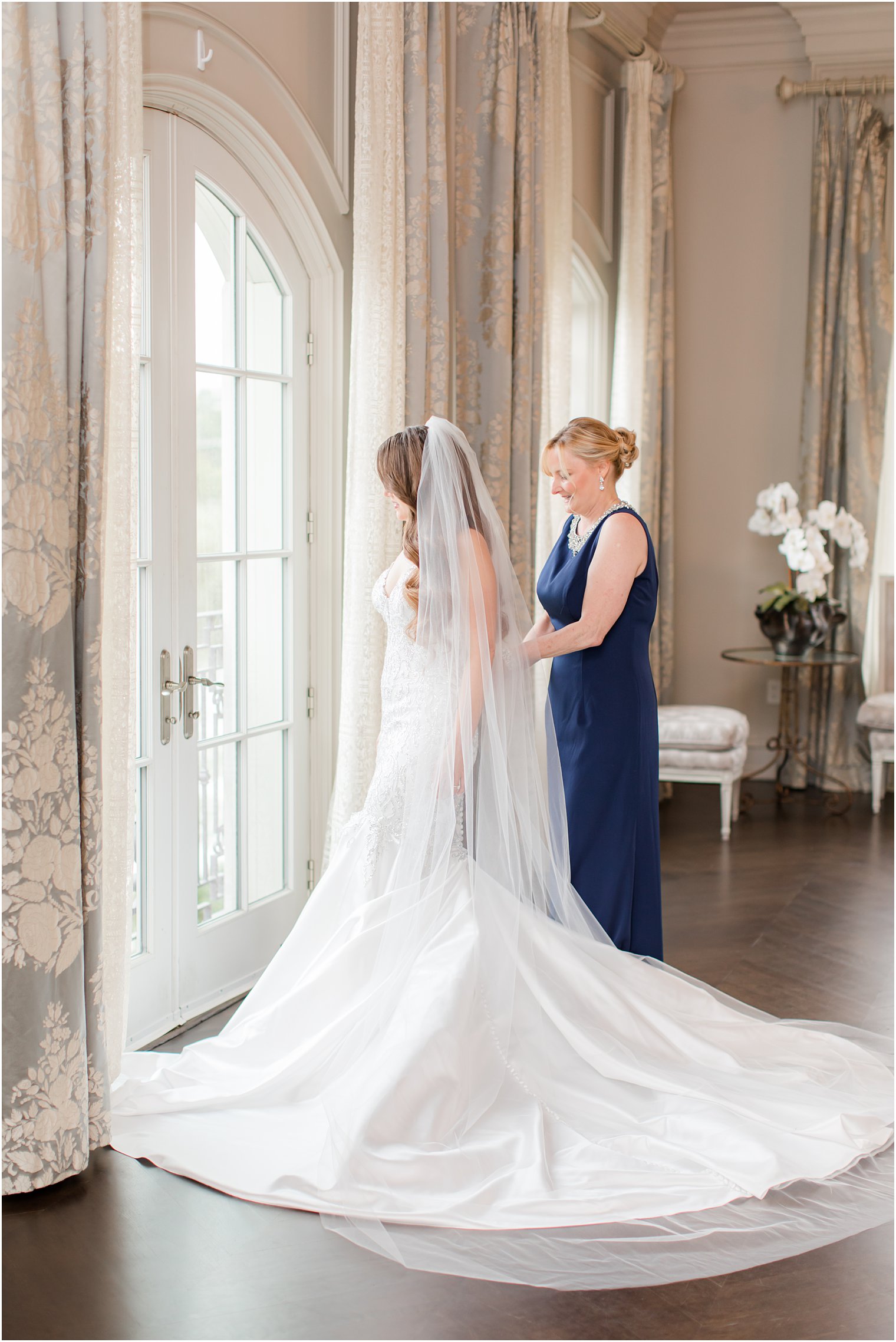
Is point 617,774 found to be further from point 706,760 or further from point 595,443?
point 706,760

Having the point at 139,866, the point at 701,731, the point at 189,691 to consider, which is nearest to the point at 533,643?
the point at 189,691

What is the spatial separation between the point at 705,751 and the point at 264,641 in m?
2.67

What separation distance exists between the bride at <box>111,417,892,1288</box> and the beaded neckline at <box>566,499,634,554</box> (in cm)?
59

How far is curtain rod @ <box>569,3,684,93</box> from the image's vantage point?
5262 millimetres

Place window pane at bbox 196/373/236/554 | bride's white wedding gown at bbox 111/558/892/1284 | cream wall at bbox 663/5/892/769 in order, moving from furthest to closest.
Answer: cream wall at bbox 663/5/892/769 < window pane at bbox 196/373/236/554 < bride's white wedding gown at bbox 111/558/892/1284

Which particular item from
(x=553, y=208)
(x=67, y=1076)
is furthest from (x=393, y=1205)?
(x=553, y=208)

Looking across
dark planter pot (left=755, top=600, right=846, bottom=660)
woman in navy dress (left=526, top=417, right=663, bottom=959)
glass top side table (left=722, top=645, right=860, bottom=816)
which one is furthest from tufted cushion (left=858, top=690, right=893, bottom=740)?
woman in navy dress (left=526, top=417, right=663, bottom=959)

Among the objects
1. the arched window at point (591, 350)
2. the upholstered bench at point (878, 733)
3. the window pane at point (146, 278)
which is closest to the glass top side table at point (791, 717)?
the upholstered bench at point (878, 733)

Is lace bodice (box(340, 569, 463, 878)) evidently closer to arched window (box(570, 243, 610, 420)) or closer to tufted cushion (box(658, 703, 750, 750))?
tufted cushion (box(658, 703, 750, 750))

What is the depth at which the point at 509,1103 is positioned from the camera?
258cm

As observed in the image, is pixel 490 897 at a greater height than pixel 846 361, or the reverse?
pixel 846 361

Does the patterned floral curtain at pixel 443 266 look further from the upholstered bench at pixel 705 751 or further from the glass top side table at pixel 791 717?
the glass top side table at pixel 791 717

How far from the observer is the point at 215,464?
347 cm

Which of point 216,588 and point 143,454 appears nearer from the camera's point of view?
point 143,454
